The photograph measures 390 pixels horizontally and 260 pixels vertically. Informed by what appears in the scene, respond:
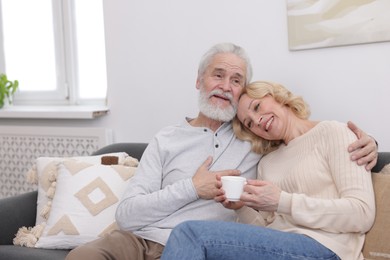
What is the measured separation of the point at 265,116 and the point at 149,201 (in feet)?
1.68

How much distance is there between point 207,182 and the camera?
67.7 inches

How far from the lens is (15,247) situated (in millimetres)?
1987

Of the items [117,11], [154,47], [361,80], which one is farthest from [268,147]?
[117,11]

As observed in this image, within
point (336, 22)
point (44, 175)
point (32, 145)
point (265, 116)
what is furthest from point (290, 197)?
point (32, 145)

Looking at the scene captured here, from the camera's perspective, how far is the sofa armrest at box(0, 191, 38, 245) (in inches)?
80.7

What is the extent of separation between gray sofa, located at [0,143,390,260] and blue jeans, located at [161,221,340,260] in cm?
52

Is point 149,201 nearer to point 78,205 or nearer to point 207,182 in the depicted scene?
point 207,182

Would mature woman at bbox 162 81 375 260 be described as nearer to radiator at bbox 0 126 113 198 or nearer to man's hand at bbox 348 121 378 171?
man's hand at bbox 348 121 378 171

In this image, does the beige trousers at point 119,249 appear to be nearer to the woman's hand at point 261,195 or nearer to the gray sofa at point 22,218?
the gray sofa at point 22,218

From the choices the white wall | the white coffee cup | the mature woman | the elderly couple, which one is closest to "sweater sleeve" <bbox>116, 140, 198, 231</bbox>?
the elderly couple

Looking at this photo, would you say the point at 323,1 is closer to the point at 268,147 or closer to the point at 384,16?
the point at 384,16

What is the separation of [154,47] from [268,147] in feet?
3.17

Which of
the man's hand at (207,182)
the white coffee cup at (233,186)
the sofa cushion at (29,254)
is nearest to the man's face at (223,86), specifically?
the man's hand at (207,182)

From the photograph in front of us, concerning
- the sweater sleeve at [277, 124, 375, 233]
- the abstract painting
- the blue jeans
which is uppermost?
the abstract painting
